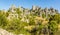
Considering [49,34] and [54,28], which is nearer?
[49,34]

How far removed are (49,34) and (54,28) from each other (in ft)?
11.9

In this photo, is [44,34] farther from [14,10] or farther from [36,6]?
[36,6]

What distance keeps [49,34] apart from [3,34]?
1170 inches

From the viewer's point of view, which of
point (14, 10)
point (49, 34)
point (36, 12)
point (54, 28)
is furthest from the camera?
point (36, 12)

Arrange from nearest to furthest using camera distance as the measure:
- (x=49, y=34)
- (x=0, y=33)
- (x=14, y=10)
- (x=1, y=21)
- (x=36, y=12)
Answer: (x=0, y=33)
(x=49, y=34)
(x=1, y=21)
(x=14, y=10)
(x=36, y=12)

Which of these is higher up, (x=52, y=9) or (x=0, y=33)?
(x=0, y=33)

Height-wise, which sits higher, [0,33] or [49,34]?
[0,33]

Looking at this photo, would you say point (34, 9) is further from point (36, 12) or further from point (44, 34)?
point (44, 34)

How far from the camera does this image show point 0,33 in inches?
417

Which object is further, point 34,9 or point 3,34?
point 34,9

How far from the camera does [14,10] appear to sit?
9062 cm

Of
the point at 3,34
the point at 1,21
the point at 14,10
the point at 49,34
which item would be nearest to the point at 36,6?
the point at 14,10

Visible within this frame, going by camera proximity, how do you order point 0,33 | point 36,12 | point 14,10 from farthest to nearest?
point 36,12, point 14,10, point 0,33

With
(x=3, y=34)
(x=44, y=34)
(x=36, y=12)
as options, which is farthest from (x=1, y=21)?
(x=36, y=12)
